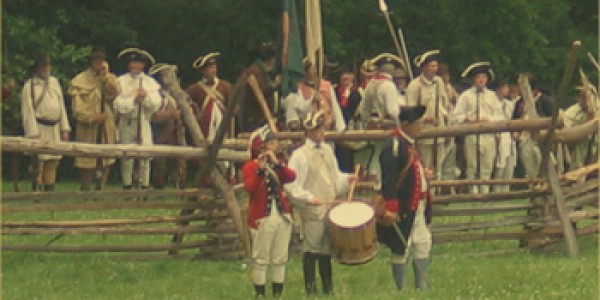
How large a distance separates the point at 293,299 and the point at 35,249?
3182mm

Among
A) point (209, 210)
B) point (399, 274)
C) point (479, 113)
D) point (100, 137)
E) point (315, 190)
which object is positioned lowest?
point (399, 274)

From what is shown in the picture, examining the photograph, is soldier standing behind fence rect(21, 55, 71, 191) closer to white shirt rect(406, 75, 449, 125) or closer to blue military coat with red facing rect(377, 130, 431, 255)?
white shirt rect(406, 75, 449, 125)

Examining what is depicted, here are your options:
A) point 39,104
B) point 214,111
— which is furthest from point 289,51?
point 39,104

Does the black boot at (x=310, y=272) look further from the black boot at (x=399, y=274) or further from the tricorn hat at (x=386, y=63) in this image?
the tricorn hat at (x=386, y=63)

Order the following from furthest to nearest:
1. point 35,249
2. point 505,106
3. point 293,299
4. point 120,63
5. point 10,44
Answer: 1. point 120,63
2. point 10,44
3. point 505,106
4. point 35,249
5. point 293,299

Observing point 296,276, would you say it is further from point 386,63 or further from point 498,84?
point 498,84

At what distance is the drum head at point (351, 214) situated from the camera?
44.4 ft

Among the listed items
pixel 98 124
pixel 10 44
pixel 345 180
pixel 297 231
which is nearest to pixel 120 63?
pixel 10 44

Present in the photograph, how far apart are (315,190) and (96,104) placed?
908 centimetres

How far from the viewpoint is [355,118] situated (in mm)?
21625

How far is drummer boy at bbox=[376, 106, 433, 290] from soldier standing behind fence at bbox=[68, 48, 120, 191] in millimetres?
8750

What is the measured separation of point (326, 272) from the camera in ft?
46.0

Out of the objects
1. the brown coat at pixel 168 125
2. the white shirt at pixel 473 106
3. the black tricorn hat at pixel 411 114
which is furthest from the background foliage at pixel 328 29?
the black tricorn hat at pixel 411 114

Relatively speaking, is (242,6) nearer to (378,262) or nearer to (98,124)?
(98,124)
